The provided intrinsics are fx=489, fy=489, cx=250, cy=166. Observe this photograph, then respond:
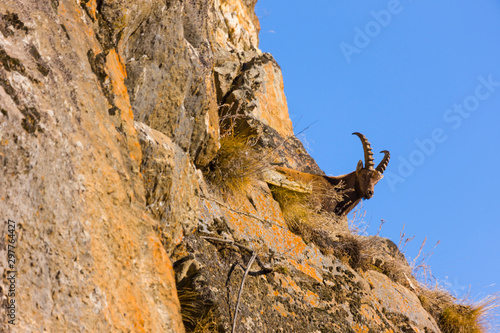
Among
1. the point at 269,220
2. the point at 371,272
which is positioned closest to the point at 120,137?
the point at 269,220

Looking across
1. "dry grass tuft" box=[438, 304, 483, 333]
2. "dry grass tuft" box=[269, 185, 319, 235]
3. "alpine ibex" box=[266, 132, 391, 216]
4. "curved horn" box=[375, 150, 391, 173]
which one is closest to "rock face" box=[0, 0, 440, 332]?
"dry grass tuft" box=[269, 185, 319, 235]

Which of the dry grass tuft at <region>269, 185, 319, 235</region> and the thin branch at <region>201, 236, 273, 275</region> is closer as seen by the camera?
the thin branch at <region>201, 236, 273, 275</region>

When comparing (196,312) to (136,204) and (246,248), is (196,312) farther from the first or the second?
(246,248)

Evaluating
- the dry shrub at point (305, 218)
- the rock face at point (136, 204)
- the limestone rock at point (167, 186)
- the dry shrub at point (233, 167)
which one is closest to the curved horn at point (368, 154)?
the dry shrub at point (305, 218)

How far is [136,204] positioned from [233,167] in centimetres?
197

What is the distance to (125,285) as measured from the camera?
2371 mm

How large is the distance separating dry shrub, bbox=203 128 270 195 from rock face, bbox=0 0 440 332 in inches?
3.5

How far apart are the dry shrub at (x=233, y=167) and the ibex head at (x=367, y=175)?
12.5ft

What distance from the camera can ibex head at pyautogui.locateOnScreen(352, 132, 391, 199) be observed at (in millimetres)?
8328

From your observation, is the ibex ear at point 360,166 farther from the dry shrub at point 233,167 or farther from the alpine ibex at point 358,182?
the dry shrub at point 233,167

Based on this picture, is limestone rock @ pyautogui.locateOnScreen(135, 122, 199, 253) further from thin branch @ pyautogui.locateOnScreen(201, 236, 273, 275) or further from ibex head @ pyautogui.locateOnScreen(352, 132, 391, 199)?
ibex head @ pyautogui.locateOnScreen(352, 132, 391, 199)

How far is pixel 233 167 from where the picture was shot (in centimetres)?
470

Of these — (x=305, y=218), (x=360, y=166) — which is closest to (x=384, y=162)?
(x=360, y=166)

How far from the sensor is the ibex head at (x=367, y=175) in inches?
328
